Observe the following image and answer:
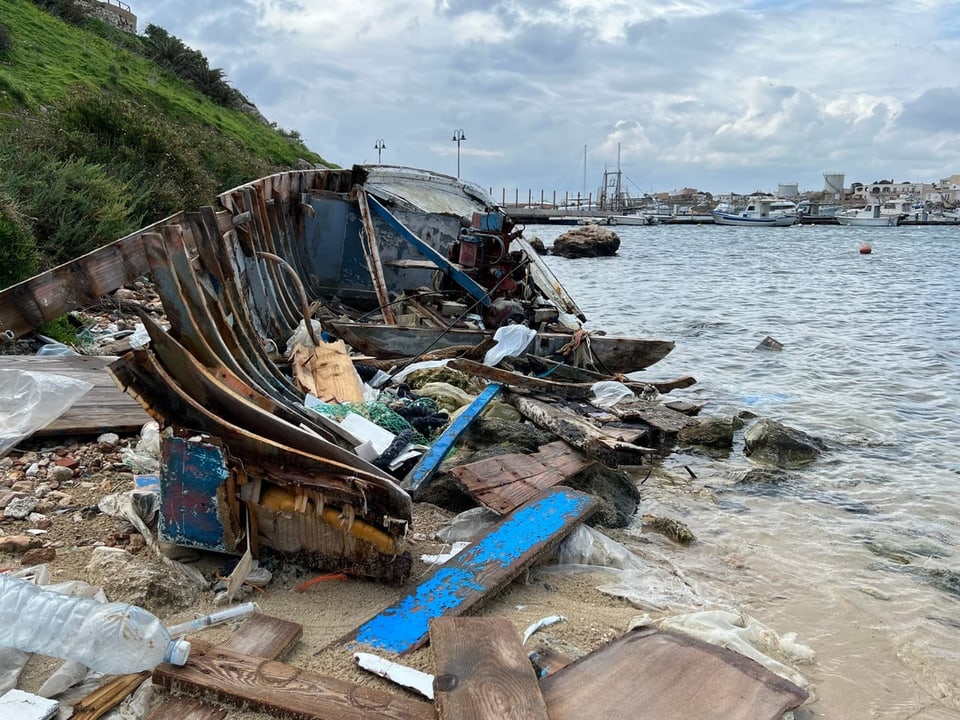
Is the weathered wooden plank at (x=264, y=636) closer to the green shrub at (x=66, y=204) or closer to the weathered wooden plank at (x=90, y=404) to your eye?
the weathered wooden plank at (x=90, y=404)

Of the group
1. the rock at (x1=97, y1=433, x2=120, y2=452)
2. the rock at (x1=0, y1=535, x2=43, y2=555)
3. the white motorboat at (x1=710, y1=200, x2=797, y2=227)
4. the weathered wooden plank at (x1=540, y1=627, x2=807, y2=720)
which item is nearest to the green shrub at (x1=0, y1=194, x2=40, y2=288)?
the rock at (x1=97, y1=433, x2=120, y2=452)

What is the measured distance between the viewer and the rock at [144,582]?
2803 mm

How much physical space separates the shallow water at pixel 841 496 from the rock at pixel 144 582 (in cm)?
255

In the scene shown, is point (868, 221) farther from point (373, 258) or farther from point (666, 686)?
point (666, 686)

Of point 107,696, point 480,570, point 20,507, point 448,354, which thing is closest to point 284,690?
point 107,696

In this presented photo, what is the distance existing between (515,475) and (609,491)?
2.72 ft

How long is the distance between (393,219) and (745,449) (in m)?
5.13

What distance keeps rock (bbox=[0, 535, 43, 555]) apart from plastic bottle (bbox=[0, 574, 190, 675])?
0.83m

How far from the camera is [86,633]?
2238 millimetres

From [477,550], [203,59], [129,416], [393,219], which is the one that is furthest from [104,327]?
[203,59]

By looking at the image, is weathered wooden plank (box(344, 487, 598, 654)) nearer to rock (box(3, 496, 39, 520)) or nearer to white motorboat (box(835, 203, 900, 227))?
rock (box(3, 496, 39, 520))

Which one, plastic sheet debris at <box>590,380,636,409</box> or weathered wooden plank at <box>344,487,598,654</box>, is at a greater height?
weathered wooden plank at <box>344,487,598,654</box>

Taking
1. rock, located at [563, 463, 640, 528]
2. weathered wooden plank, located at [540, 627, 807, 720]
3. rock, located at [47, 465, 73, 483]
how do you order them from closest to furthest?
weathered wooden plank, located at [540, 627, 807, 720]
rock, located at [47, 465, 73, 483]
rock, located at [563, 463, 640, 528]

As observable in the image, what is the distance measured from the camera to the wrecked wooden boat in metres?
2.94
